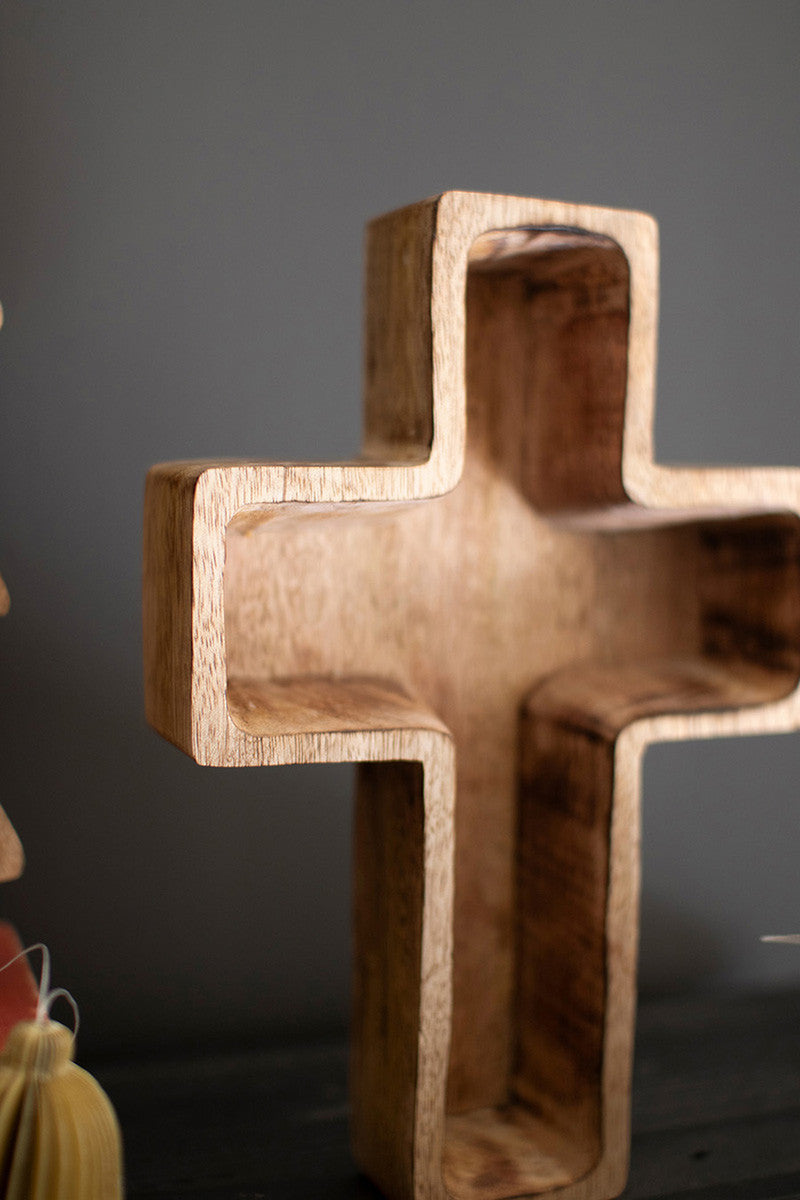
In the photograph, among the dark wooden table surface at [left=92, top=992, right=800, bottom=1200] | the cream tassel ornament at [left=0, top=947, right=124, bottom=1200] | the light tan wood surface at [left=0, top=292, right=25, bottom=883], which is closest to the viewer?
the cream tassel ornament at [left=0, top=947, right=124, bottom=1200]

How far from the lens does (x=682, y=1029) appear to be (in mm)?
1128

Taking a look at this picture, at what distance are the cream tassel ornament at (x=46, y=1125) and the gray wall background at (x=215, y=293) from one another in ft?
1.47

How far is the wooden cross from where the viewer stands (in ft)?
2.40

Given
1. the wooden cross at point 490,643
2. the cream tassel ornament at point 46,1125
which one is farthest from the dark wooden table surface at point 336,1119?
the cream tassel ornament at point 46,1125

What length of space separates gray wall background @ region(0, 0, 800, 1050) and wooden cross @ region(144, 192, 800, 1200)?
0.26 metres

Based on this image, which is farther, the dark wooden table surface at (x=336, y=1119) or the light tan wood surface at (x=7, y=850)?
the dark wooden table surface at (x=336, y=1119)

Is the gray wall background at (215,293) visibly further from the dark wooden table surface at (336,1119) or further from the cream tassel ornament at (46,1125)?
the cream tassel ornament at (46,1125)

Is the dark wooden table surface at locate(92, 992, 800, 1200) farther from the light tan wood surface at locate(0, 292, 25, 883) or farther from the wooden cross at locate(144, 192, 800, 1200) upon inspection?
the light tan wood surface at locate(0, 292, 25, 883)

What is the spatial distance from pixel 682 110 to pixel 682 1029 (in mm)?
887

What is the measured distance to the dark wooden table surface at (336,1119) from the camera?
2.77 ft

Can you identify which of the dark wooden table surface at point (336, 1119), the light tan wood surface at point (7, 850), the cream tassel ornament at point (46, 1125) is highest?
the light tan wood surface at point (7, 850)

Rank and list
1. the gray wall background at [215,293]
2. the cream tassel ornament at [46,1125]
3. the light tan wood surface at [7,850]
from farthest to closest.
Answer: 1. the gray wall background at [215,293]
2. the light tan wood surface at [7,850]
3. the cream tassel ornament at [46,1125]

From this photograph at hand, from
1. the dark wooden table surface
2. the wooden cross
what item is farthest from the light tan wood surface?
the dark wooden table surface

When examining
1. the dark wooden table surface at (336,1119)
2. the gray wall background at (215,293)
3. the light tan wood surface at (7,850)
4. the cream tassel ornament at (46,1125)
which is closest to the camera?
the cream tassel ornament at (46,1125)
